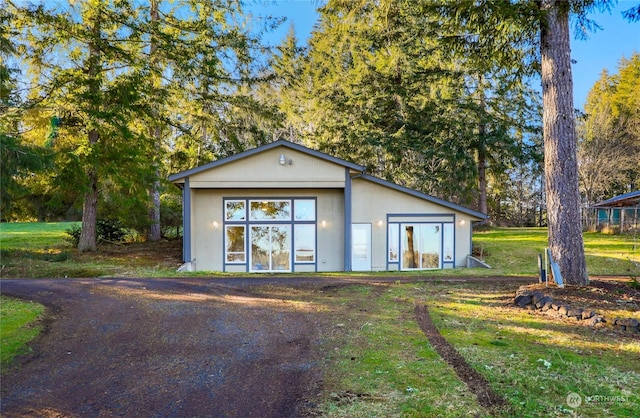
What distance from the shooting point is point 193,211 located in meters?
15.0

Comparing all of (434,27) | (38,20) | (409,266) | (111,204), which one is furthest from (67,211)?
(434,27)

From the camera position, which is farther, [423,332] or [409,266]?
[409,266]

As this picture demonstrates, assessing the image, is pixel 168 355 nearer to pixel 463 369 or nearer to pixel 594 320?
pixel 463 369

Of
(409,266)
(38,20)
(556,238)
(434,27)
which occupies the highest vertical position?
(38,20)

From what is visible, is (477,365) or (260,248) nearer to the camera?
(477,365)

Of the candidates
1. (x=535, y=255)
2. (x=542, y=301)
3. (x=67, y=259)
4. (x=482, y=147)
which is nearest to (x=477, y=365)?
(x=542, y=301)

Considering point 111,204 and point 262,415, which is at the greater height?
point 111,204

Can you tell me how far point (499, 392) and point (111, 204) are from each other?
16601 millimetres

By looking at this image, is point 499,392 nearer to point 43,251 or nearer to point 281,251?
point 281,251

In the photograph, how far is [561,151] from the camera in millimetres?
7582

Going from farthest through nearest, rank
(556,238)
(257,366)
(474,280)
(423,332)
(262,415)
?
(474,280) → (556,238) → (423,332) → (257,366) → (262,415)

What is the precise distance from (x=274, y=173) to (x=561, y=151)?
9275 millimetres

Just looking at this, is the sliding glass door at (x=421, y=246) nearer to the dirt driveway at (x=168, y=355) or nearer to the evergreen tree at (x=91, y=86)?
the dirt driveway at (x=168, y=355)

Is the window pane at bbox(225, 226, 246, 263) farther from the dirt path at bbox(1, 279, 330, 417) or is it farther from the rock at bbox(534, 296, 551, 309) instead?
the rock at bbox(534, 296, 551, 309)
